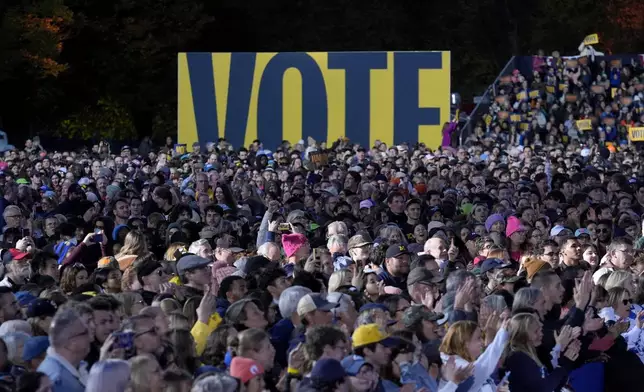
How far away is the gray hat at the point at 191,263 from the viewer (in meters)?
13.0

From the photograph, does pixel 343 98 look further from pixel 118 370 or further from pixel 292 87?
pixel 118 370

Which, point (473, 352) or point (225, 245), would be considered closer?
point (473, 352)

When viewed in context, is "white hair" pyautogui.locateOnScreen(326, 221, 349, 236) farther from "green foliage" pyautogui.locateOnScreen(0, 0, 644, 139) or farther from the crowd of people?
"green foliage" pyautogui.locateOnScreen(0, 0, 644, 139)

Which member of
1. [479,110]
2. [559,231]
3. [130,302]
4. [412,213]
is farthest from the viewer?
[479,110]

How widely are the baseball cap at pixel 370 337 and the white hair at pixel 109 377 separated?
153 cm

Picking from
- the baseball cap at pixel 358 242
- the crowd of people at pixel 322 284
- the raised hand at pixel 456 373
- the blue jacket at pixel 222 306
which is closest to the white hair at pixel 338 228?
the crowd of people at pixel 322 284

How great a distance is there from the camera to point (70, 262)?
51.0 feet

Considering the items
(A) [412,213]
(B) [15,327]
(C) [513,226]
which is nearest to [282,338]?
(B) [15,327]

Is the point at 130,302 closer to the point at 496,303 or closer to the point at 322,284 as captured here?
the point at 322,284

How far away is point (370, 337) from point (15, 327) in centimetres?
239

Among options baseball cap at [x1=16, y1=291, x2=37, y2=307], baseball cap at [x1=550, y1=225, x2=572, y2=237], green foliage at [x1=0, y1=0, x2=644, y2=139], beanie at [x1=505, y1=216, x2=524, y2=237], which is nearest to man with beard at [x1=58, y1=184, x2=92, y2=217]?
beanie at [x1=505, y1=216, x2=524, y2=237]

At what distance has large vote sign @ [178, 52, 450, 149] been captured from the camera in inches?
1652

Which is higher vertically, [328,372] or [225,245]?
[328,372]

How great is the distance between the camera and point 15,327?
35.4ft
